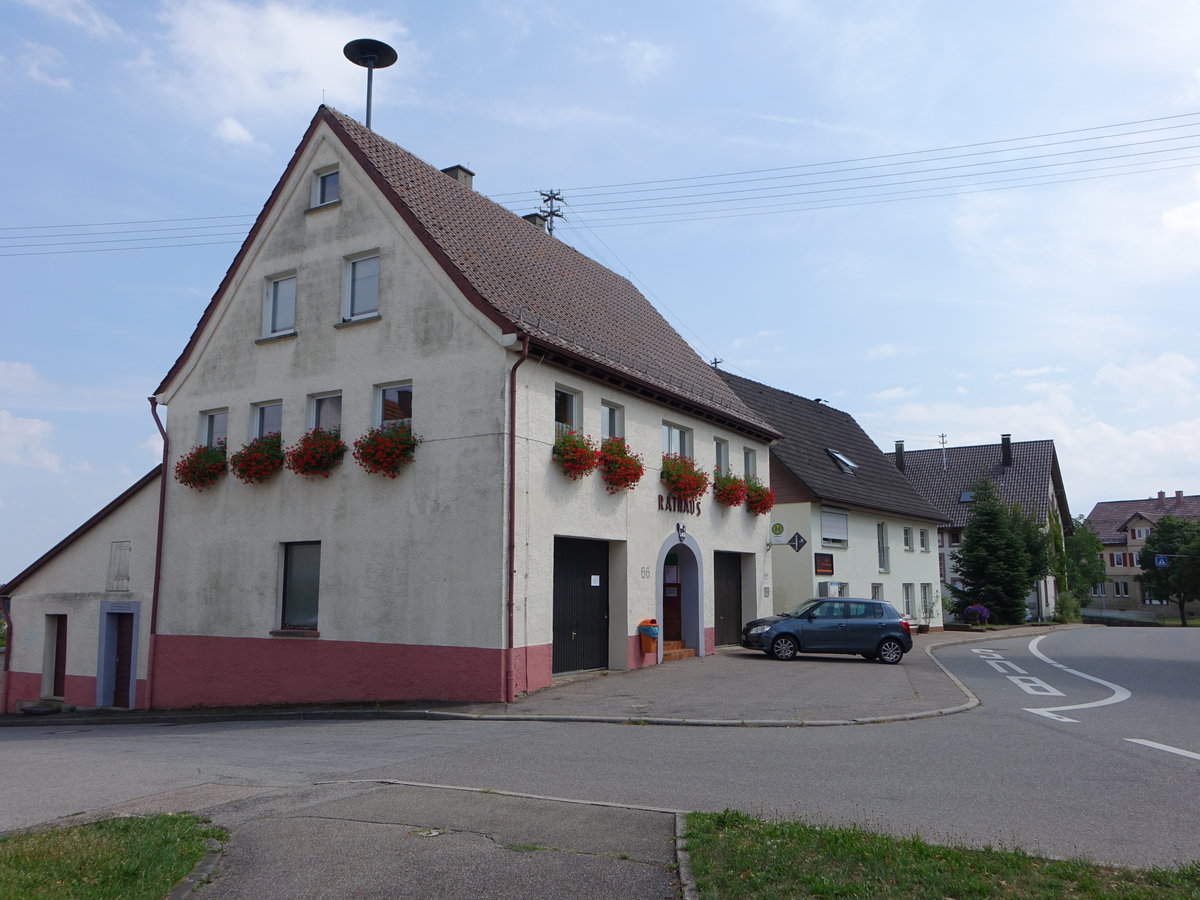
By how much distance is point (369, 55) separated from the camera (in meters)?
22.0

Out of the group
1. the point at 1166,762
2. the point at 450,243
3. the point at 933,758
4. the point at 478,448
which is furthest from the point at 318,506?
the point at 1166,762

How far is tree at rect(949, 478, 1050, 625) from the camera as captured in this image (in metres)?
43.0

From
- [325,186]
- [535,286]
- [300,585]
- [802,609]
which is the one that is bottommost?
[802,609]

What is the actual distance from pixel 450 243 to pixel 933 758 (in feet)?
41.0

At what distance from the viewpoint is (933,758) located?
386 inches

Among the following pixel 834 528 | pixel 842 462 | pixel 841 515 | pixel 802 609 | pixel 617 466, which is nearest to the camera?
pixel 617 466

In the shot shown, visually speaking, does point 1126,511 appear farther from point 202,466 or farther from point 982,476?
point 202,466

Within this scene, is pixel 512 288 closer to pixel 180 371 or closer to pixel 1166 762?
pixel 180 371

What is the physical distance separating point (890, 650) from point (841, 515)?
1003 centimetres

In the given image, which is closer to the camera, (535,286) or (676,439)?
(535,286)

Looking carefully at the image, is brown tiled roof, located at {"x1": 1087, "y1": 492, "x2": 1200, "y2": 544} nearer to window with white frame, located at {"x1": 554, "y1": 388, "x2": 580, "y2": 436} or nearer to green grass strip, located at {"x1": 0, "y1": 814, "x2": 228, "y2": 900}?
window with white frame, located at {"x1": 554, "y1": 388, "x2": 580, "y2": 436}

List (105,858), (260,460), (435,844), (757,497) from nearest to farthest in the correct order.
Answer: (105,858) → (435,844) → (260,460) → (757,497)

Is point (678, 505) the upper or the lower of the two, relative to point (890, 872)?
upper

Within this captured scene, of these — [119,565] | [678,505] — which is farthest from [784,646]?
[119,565]
